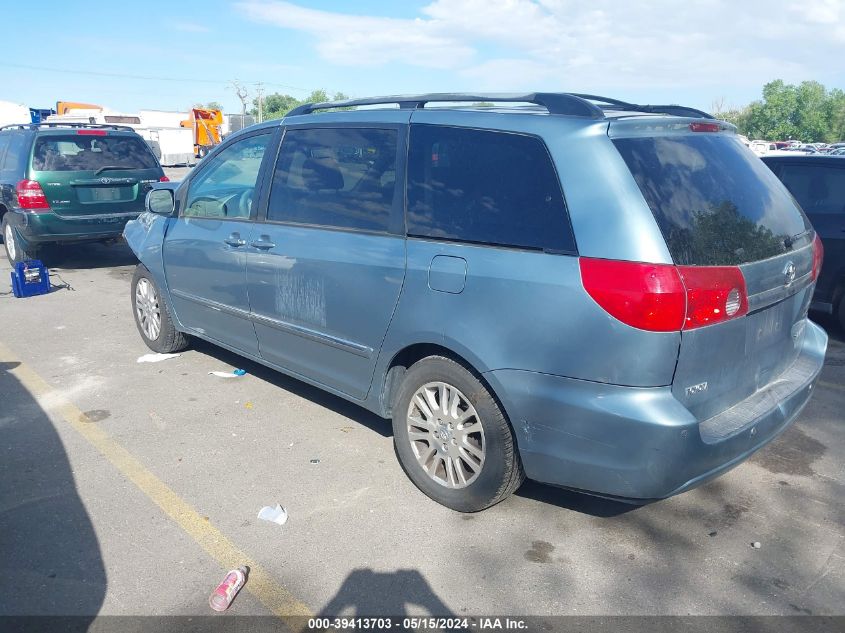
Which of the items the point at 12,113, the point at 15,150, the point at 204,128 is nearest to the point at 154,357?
the point at 15,150

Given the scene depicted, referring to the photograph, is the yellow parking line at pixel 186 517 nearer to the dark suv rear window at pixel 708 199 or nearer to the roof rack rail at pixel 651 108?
the dark suv rear window at pixel 708 199

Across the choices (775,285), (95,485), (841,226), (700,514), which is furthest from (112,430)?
(841,226)

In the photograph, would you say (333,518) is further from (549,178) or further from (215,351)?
(215,351)

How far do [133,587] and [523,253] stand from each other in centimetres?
217

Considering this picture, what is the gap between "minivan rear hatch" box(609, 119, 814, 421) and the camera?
2.76 metres

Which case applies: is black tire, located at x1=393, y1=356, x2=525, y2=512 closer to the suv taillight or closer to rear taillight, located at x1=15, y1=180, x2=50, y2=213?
the suv taillight

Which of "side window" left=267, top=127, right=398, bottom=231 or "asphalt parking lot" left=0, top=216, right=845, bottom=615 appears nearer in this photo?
"asphalt parking lot" left=0, top=216, right=845, bottom=615

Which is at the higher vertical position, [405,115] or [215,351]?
[405,115]

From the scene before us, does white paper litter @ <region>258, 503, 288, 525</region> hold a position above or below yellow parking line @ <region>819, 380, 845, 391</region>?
below

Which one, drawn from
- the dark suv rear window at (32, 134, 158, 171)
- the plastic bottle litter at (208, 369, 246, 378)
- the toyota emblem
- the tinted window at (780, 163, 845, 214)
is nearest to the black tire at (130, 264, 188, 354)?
the plastic bottle litter at (208, 369, 246, 378)

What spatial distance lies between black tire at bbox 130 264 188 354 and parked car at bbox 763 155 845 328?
5.94m

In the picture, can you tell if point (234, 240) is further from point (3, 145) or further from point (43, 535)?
point (3, 145)

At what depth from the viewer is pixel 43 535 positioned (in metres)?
3.24

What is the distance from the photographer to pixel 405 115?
11.9 ft
